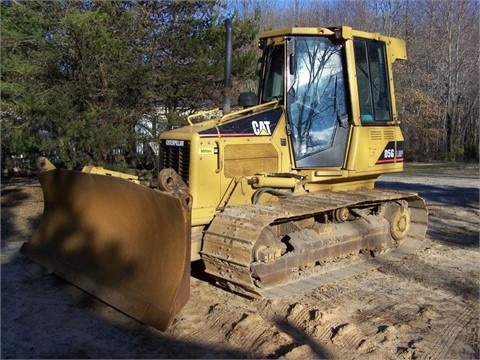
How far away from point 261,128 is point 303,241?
4.22ft

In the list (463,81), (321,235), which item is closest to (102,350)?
(321,235)

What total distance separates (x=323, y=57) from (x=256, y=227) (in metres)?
2.38

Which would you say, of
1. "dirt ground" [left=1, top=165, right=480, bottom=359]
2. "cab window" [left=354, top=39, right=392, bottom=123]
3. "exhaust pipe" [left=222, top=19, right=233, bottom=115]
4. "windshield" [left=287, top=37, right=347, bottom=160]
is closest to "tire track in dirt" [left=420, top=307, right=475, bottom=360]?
"dirt ground" [left=1, top=165, right=480, bottom=359]

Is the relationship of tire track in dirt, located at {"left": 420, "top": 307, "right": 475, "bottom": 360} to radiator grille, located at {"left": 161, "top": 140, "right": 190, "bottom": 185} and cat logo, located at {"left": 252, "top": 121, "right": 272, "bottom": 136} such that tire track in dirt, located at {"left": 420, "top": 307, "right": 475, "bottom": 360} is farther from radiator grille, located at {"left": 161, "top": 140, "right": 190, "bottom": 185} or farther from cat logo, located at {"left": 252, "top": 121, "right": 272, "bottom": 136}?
radiator grille, located at {"left": 161, "top": 140, "right": 190, "bottom": 185}

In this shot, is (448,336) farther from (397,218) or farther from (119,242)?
(119,242)

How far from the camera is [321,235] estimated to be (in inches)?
230

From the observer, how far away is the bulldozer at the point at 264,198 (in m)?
4.79

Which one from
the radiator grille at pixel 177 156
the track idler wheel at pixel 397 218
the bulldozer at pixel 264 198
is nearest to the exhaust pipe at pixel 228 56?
the bulldozer at pixel 264 198

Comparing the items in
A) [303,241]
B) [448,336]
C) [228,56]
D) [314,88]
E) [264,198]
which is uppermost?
[228,56]

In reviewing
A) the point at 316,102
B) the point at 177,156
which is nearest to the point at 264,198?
the point at 177,156

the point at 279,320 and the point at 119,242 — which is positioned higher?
the point at 119,242

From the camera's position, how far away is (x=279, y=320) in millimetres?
4723

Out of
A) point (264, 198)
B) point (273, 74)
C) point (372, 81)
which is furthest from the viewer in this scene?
point (372, 81)

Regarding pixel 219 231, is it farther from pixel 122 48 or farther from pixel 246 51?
pixel 246 51
